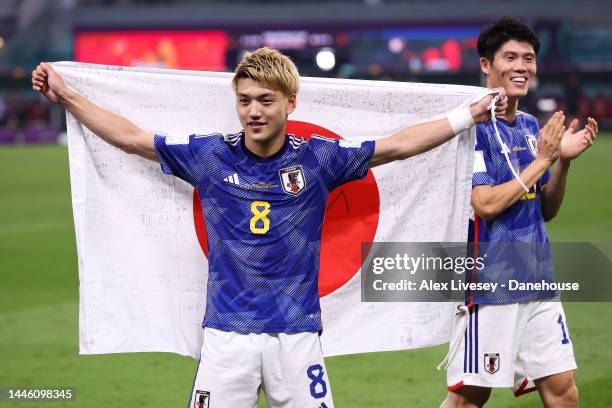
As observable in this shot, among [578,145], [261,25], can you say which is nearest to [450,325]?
[578,145]

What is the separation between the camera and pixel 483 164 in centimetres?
517

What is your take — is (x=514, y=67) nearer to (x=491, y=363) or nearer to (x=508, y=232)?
(x=508, y=232)

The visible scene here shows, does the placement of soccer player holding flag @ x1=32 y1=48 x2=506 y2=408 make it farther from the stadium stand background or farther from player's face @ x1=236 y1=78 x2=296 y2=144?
the stadium stand background

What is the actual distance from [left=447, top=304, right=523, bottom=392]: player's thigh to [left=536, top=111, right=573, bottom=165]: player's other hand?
80cm

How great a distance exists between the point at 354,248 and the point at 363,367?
3088 mm

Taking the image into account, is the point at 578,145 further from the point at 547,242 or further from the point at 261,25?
the point at 261,25

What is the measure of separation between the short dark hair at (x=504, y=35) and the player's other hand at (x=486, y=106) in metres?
0.46

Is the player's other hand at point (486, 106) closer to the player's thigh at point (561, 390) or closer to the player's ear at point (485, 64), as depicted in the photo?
the player's ear at point (485, 64)

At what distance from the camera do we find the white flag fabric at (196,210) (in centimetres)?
506

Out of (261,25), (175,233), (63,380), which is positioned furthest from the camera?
(261,25)

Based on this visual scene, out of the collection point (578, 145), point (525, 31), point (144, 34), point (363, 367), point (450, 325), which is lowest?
point (363, 367)

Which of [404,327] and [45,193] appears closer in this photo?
[404,327]

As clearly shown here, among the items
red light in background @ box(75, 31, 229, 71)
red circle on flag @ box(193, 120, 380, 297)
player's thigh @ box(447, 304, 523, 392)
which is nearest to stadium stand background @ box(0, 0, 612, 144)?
red light in background @ box(75, 31, 229, 71)

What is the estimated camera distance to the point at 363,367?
26.9 ft
